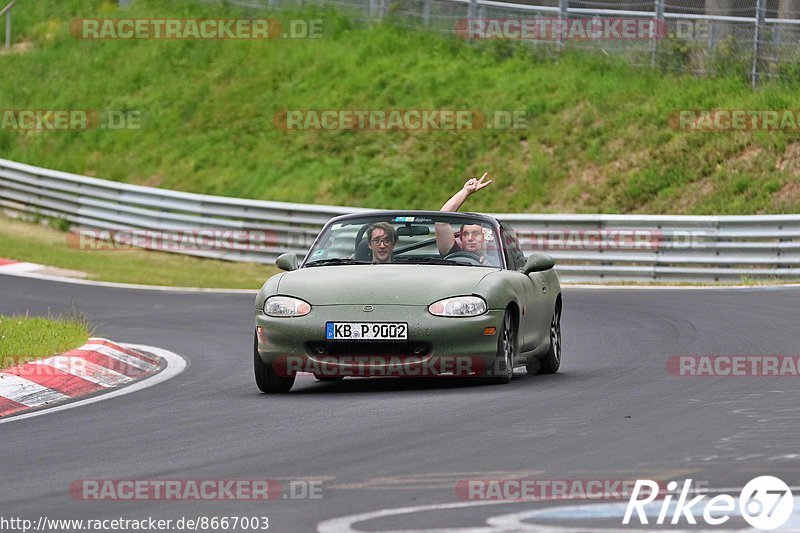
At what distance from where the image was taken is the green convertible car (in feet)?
34.1

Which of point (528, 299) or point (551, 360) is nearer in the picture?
point (528, 299)

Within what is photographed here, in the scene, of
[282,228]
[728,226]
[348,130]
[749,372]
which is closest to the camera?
[749,372]

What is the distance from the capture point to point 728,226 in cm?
2383

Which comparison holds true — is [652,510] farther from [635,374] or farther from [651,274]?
[651,274]

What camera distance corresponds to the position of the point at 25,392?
10500 millimetres

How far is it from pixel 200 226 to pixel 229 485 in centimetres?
2227

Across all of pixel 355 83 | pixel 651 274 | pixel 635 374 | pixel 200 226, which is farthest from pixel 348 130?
pixel 635 374

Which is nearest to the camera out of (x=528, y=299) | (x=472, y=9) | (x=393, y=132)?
(x=528, y=299)

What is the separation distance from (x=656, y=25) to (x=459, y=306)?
22355 mm

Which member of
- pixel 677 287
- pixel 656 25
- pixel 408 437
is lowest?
pixel 677 287

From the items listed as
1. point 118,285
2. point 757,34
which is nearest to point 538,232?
point 118,285

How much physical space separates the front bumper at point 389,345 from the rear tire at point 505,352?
11 centimetres

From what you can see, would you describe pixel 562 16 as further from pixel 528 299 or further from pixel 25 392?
pixel 25 392

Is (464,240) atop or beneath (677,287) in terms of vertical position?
atop
